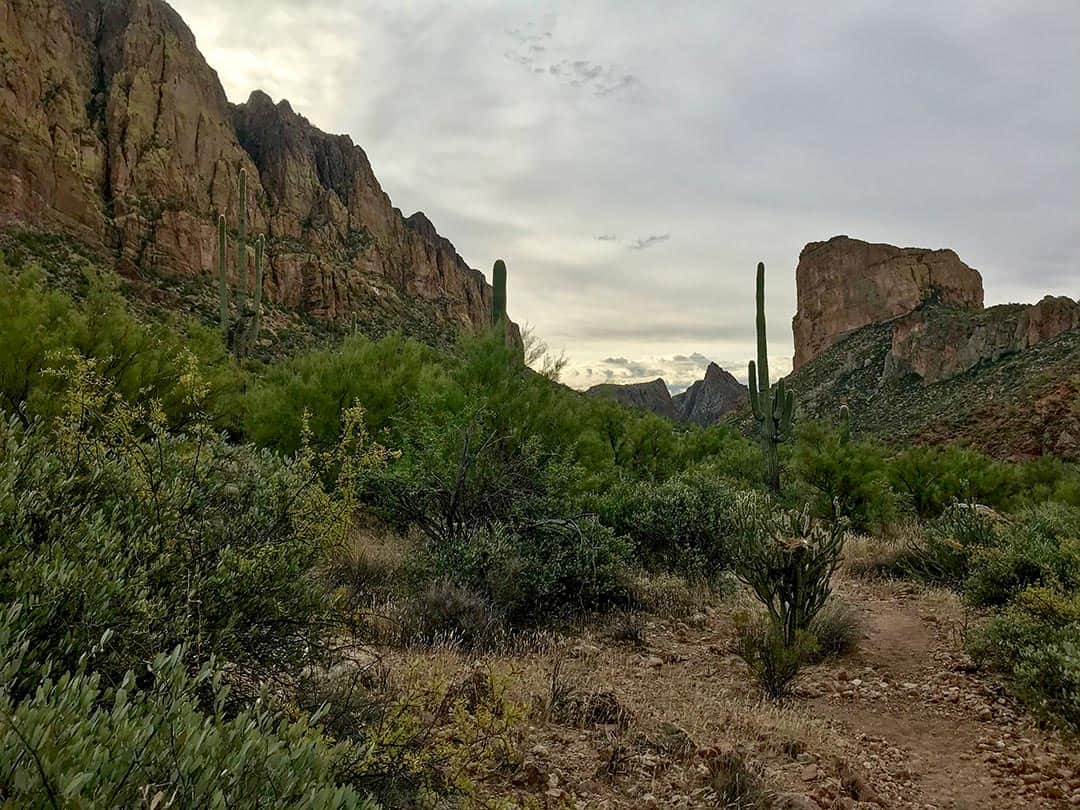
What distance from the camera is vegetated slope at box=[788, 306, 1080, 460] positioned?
25303 mm

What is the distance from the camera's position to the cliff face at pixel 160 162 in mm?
49375

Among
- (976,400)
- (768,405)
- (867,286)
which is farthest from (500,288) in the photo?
(867,286)

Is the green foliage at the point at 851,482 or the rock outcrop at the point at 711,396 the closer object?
the green foliage at the point at 851,482

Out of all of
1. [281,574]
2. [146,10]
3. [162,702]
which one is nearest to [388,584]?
[281,574]

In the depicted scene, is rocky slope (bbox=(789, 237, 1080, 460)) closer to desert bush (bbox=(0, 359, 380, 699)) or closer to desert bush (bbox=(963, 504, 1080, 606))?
desert bush (bbox=(963, 504, 1080, 606))

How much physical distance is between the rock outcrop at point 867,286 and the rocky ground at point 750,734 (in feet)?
241

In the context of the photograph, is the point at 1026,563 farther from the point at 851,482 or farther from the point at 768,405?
the point at 768,405

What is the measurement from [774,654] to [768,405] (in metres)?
12.9

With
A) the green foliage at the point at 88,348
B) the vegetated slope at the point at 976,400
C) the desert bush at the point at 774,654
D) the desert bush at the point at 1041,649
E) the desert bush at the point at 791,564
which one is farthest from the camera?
the vegetated slope at the point at 976,400

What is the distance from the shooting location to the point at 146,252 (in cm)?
5103

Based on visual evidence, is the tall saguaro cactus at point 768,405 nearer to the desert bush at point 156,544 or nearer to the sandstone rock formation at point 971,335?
the desert bush at point 156,544

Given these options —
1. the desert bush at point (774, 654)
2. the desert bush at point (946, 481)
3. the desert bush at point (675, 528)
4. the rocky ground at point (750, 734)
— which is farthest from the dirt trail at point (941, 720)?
the desert bush at point (946, 481)

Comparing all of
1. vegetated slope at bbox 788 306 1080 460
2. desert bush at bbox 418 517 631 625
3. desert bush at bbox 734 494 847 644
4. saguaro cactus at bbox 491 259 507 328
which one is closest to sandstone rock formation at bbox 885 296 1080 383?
vegetated slope at bbox 788 306 1080 460

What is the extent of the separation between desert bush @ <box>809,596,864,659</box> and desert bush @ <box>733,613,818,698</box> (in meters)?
0.31
